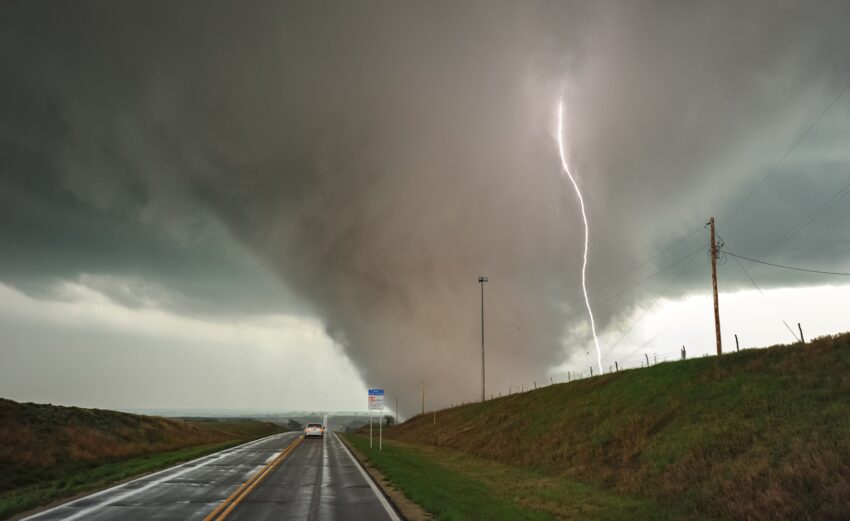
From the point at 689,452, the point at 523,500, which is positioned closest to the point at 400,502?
the point at 523,500

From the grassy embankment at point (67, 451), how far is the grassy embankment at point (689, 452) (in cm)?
1190

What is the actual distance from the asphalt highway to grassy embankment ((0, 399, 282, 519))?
165cm

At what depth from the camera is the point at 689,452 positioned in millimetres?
18516

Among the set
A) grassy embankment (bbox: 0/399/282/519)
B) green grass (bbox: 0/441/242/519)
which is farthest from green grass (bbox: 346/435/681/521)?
grassy embankment (bbox: 0/399/282/519)

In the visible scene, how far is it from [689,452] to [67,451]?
1318 inches

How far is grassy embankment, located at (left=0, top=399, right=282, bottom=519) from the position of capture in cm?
1868

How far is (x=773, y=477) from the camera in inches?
535

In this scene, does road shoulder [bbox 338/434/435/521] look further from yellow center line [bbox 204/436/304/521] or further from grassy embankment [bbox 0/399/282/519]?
grassy embankment [bbox 0/399/282/519]

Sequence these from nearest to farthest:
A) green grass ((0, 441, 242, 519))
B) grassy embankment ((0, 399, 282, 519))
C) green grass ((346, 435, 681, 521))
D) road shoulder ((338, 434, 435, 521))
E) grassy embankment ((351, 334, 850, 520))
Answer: road shoulder ((338, 434, 435, 521))
grassy embankment ((351, 334, 850, 520))
green grass ((0, 441, 242, 519))
green grass ((346, 435, 681, 521))
grassy embankment ((0, 399, 282, 519))

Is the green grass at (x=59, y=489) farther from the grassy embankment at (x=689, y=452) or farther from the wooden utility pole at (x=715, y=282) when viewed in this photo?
the wooden utility pole at (x=715, y=282)

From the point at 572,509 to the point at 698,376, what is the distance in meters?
15.8

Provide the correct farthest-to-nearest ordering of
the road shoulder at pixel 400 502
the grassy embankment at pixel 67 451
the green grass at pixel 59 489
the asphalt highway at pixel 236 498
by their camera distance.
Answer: the grassy embankment at pixel 67 451 → the green grass at pixel 59 489 → the road shoulder at pixel 400 502 → the asphalt highway at pixel 236 498

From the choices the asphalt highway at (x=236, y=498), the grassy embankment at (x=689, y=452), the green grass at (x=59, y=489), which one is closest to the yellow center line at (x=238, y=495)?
the asphalt highway at (x=236, y=498)

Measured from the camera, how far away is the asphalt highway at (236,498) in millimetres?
12289
